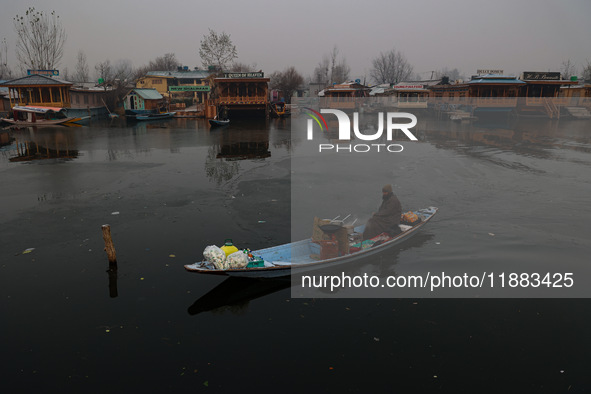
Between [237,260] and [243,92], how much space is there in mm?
44097

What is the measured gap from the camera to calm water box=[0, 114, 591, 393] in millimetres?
6000

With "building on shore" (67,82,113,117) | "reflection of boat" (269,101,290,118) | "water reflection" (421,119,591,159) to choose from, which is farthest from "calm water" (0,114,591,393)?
"reflection of boat" (269,101,290,118)

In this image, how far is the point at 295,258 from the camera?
8.78 meters

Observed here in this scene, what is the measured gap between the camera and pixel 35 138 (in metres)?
31.5

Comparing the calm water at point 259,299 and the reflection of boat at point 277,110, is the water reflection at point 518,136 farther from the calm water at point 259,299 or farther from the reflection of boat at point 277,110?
the reflection of boat at point 277,110

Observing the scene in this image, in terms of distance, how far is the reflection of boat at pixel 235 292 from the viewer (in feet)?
25.7

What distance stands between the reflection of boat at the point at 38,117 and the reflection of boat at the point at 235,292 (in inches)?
1679

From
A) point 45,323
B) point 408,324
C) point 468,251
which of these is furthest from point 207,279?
point 468,251

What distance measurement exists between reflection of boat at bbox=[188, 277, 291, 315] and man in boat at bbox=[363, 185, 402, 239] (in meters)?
2.64

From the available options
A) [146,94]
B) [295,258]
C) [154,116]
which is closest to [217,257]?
[295,258]

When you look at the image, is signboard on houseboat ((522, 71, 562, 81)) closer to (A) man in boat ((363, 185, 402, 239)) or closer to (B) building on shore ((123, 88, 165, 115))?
(A) man in boat ((363, 185, 402, 239))

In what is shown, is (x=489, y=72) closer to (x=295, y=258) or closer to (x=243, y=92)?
(x=243, y=92)

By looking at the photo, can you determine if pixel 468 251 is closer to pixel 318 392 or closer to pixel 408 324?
pixel 408 324

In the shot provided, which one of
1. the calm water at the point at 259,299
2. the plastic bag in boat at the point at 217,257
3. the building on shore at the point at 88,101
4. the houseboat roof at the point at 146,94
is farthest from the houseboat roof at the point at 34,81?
the plastic bag in boat at the point at 217,257
